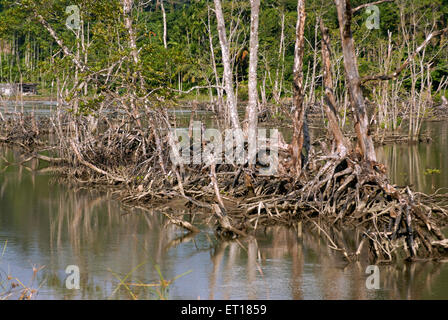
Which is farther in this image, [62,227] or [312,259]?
[62,227]

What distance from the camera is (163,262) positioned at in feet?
33.1

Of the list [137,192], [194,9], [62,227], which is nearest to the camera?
[62,227]

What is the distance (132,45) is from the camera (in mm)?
16375

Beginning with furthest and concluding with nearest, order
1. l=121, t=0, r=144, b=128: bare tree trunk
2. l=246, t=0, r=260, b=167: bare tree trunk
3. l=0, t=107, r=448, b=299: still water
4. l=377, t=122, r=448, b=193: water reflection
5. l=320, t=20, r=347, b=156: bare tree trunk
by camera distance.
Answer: l=377, t=122, r=448, b=193: water reflection < l=121, t=0, r=144, b=128: bare tree trunk < l=246, t=0, r=260, b=167: bare tree trunk < l=320, t=20, r=347, b=156: bare tree trunk < l=0, t=107, r=448, b=299: still water

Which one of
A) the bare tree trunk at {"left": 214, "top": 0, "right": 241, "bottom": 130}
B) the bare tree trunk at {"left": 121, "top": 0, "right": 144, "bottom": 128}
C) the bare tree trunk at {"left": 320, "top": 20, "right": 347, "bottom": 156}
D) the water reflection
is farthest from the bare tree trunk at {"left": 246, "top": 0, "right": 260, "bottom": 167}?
the water reflection

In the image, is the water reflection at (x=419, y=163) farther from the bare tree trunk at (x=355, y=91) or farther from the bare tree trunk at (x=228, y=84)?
the bare tree trunk at (x=228, y=84)

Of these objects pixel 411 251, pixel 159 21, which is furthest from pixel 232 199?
pixel 159 21

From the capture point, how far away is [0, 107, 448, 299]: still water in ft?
28.3

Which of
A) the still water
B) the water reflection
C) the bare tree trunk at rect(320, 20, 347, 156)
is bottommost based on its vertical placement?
the still water

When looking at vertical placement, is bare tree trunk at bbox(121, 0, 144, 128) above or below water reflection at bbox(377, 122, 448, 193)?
above

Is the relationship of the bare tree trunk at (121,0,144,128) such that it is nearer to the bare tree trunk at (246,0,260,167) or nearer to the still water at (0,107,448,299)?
the still water at (0,107,448,299)

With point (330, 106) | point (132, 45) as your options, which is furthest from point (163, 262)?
point (132, 45)

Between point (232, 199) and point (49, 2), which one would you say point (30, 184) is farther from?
point (232, 199)
